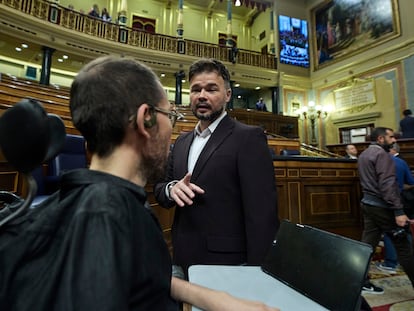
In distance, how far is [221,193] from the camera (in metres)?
1.05

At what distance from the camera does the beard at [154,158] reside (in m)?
0.54

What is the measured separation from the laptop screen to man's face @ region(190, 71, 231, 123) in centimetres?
59

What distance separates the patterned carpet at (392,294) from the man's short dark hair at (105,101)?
2.36 m

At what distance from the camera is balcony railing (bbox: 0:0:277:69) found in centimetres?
795

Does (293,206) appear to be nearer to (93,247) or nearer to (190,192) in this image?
(190,192)

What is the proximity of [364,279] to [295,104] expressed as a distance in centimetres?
1182

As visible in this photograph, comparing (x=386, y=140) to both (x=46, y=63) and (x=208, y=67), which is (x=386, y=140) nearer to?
(x=208, y=67)

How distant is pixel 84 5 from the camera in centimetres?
1140

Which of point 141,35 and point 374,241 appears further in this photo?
point 141,35

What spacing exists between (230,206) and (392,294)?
215 centimetres

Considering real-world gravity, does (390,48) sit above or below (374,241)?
above

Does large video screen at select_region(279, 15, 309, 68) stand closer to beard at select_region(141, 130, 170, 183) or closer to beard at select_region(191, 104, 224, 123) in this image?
beard at select_region(191, 104, 224, 123)

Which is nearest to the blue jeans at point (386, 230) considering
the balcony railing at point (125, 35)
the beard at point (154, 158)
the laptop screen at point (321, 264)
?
the laptop screen at point (321, 264)

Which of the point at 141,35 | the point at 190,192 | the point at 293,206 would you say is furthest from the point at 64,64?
the point at 190,192
